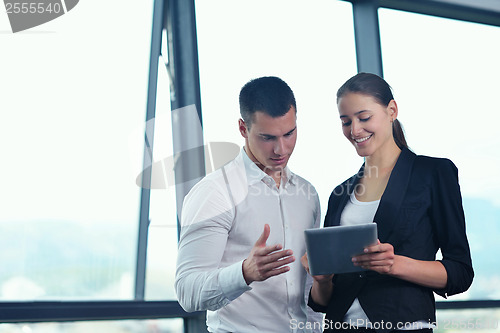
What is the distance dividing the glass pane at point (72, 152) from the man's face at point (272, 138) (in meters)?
0.99

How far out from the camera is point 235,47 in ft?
9.49

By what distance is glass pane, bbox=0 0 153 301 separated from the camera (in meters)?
2.30

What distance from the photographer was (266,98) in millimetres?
1791

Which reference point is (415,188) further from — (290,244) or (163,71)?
(163,71)

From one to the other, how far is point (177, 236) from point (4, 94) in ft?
3.55

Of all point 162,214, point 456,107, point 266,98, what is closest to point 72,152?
point 162,214

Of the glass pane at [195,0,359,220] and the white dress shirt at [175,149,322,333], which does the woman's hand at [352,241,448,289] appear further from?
the glass pane at [195,0,359,220]

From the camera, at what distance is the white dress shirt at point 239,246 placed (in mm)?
1607

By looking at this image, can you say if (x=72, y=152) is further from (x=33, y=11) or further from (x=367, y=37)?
(x=367, y=37)

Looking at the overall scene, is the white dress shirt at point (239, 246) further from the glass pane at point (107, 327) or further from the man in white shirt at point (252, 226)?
the glass pane at point (107, 327)

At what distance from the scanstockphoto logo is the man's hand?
5.57ft

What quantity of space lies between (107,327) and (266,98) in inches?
53.9

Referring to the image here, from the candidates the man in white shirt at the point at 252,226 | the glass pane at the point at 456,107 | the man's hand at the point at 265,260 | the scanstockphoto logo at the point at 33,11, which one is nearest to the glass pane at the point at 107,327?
the man in white shirt at the point at 252,226

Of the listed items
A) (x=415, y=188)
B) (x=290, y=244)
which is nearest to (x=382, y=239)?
(x=415, y=188)
